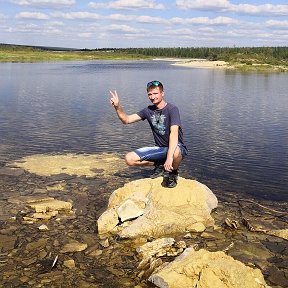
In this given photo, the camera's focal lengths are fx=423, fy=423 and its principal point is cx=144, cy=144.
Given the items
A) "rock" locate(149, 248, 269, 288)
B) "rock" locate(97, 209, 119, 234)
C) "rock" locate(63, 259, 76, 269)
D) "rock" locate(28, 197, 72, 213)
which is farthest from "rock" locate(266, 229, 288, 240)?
"rock" locate(28, 197, 72, 213)

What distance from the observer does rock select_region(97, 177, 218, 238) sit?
942 centimetres

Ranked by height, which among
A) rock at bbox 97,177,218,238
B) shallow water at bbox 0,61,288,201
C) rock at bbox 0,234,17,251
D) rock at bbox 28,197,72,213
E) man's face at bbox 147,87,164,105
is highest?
man's face at bbox 147,87,164,105

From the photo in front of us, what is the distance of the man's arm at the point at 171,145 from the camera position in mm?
9680

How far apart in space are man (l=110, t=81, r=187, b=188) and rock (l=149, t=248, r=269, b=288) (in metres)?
2.76

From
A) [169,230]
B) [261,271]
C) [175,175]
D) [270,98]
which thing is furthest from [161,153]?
[270,98]

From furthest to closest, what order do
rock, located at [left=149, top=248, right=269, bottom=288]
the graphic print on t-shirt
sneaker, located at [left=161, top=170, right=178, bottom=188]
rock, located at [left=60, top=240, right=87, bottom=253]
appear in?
sneaker, located at [left=161, top=170, right=178, bottom=188]
the graphic print on t-shirt
rock, located at [left=60, top=240, right=87, bottom=253]
rock, located at [left=149, top=248, right=269, bottom=288]

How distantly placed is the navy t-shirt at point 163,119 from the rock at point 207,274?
375cm

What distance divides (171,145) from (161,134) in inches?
37.0

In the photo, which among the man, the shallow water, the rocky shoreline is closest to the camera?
the rocky shoreline

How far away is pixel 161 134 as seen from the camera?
1082 centimetres

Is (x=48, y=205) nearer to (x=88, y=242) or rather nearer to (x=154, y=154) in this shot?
(x=88, y=242)

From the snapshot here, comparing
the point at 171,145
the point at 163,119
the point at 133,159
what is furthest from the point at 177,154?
the point at 133,159

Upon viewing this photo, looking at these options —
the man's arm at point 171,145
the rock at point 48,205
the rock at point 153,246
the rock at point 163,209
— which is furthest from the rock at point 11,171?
the rock at point 153,246

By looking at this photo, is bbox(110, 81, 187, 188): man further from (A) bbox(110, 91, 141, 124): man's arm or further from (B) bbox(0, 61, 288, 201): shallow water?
(B) bbox(0, 61, 288, 201): shallow water
